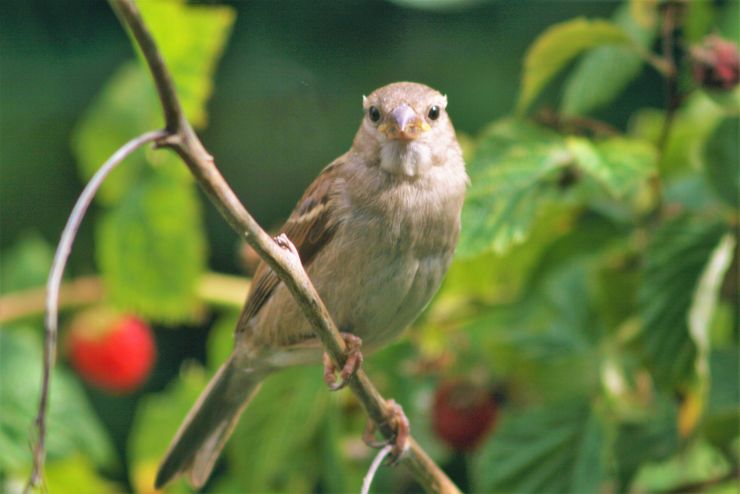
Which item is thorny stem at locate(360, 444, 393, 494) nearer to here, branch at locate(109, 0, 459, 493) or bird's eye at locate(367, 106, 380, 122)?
branch at locate(109, 0, 459, 493)

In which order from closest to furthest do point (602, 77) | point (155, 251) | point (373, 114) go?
1. point (373, 114)
2. point (602, 77)
3. point (155, 251)

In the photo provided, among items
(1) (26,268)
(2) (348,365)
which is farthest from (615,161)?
(1) (26,268)

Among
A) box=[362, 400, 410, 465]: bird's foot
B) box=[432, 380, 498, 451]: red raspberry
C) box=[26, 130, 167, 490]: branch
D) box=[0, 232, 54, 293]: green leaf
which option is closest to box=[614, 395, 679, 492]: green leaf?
box=[432, 380, 498, 451]: red raspberry

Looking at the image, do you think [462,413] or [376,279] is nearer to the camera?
[376,279]

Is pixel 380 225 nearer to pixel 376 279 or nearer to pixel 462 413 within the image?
pixel 376 279

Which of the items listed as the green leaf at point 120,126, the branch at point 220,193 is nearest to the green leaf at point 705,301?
the branch at point 220,193

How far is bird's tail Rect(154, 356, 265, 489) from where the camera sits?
2.09 metres

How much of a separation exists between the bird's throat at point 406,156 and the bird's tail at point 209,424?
0.59 meters

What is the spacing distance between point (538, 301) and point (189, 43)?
3.34 ft

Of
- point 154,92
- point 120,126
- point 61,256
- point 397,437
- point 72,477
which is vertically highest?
point 61,256

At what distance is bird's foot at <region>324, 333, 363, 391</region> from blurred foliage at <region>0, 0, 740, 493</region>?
294 mm

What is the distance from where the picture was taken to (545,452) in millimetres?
2311

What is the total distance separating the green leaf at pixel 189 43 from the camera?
2596mm

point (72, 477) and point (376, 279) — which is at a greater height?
point (376, 279)
